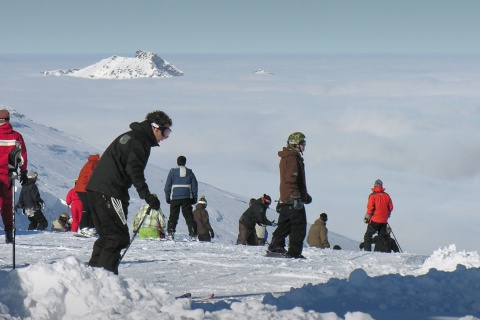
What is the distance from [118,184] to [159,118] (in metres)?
0.71

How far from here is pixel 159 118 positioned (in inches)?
287

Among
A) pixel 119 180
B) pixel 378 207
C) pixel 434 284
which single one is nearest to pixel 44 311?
pixel 119 180

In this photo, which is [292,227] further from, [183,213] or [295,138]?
[183,213]

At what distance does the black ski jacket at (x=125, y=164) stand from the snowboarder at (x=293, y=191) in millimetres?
3921

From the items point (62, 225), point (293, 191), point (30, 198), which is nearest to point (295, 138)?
point (293, 191)

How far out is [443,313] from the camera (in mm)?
6074

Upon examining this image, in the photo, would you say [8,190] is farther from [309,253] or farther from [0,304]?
[0,304]

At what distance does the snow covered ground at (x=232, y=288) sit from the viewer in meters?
4.99

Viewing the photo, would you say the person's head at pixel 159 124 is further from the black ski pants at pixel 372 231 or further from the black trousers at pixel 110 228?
the black ski pants at pixel 372 231

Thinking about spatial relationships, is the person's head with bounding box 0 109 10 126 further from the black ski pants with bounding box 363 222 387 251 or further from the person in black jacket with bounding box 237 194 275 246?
the black ski pants with bounding box 363 222 387 251

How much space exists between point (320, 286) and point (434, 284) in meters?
1.12

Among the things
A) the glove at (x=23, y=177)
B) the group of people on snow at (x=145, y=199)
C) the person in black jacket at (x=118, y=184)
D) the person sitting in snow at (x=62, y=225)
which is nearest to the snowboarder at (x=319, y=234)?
the group of people on snow at (x=145, y=199)

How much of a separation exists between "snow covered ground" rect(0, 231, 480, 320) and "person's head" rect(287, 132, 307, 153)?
5.14 ft

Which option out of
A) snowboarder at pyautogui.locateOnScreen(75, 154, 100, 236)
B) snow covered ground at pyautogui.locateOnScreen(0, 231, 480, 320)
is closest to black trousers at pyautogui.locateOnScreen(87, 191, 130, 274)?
snow covered ground at pyautogui.locateOnScreen(0, 231, 480, 320)
